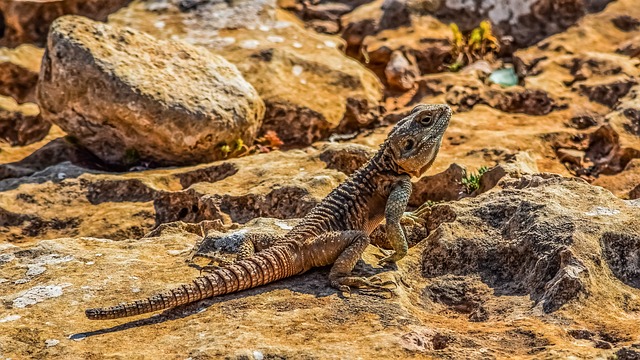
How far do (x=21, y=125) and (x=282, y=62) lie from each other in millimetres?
4920

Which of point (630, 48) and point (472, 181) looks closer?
point (472, 181)

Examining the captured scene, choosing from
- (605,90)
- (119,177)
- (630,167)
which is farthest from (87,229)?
(605,90)

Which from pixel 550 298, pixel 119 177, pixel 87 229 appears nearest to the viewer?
pixel 550 298

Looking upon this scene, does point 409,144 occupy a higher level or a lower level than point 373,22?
higher

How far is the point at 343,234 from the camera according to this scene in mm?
6613

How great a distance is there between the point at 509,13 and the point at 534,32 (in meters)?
0.71

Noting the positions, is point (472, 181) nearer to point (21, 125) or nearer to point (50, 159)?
point (50, 159)

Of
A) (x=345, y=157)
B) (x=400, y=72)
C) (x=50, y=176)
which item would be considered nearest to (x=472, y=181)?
(x=345, y=157)

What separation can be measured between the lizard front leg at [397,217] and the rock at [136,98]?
4.60 meters

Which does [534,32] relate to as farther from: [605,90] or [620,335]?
[620,335]

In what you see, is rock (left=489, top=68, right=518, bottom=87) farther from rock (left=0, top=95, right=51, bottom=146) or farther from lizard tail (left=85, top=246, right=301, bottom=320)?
lizard tail (left=85, top=246, right=301, bottom=320)

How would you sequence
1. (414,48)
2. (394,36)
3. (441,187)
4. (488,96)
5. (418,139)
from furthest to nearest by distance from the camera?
(394,36) < (414,48) < (488,96) < (441,187) < (418,139)

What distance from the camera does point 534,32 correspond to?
1653cm

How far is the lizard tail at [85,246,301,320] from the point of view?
5.66 meters
